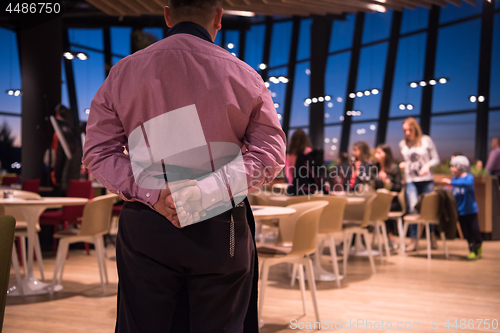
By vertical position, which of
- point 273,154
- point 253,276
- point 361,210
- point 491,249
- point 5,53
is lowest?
point 491,249

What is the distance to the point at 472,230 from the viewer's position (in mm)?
5941

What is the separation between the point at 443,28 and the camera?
1062 cm

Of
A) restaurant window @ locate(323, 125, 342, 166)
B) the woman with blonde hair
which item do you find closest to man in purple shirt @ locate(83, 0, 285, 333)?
the woman with blonde hair

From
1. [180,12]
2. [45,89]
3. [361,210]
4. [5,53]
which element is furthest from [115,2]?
[180,12]

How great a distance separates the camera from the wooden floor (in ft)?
10.4

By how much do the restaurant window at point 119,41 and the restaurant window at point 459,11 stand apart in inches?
330

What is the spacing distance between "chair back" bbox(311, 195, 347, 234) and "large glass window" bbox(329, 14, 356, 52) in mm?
8913

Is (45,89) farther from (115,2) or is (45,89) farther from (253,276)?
(253,276)

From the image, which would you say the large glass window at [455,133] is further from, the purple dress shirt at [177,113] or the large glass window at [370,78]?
the purple dress shirt at [177,113]

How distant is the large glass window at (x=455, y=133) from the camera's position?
33.8ft

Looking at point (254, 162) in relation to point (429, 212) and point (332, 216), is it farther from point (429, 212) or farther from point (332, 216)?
point (429, 212)

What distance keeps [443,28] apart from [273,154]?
11.1 m

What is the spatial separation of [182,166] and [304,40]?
488 inches

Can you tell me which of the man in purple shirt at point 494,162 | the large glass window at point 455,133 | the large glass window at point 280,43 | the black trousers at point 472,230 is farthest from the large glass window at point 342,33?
the black trousers at point 472,230
